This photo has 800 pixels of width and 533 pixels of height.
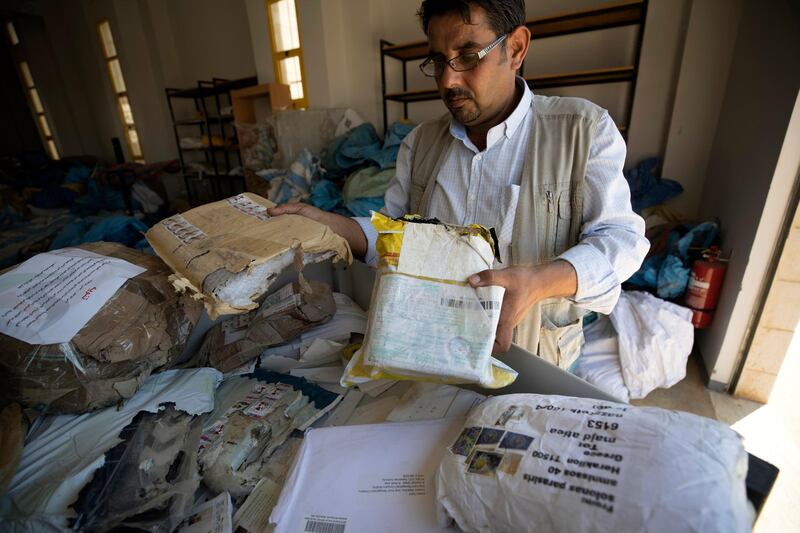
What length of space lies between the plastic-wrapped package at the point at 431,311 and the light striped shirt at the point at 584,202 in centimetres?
16

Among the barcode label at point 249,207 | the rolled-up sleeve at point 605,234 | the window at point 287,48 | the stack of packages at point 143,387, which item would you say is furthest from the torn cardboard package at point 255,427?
the window at point 287,48

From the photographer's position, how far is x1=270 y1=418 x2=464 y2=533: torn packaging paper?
45 cm

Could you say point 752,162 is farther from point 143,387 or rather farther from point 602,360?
point 143,387

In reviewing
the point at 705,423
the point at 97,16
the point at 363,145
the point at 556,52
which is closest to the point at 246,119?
the point at 363,145

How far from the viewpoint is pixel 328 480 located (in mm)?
504

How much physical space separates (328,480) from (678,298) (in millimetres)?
2077

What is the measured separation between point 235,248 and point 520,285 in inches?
19.3

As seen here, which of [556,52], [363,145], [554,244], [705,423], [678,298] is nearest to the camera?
[705,423]

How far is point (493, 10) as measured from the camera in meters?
0.73

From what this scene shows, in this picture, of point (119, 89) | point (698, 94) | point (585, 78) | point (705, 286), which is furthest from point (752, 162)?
point (119, 89)

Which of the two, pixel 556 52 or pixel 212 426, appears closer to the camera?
pixel 212 426

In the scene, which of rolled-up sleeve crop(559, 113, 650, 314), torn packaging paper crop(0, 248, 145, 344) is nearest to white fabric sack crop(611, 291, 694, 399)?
rolled-up sleeve crop(559, 113, 650, 314)

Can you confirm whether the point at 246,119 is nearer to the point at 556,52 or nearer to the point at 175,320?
the point at 556,52

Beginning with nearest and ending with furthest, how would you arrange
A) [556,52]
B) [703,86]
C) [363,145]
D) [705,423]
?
[705,423] → [703,86] → [556,52] → [363,145]
